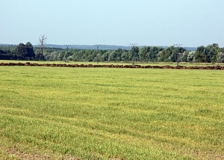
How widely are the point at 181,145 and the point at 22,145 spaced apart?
3864 millimetres

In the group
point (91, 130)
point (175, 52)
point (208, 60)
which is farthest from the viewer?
point (175, 52)

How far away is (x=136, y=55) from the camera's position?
12169 centimetres

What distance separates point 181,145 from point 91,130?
8.78 feet

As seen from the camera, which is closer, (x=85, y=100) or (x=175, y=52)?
(x=85, y=100)

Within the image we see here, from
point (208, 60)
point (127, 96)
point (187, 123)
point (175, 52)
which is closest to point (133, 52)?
point (175, 52)

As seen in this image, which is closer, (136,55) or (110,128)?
(110,128)

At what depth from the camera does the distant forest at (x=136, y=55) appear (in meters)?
102

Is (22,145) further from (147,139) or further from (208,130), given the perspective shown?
(208,130)

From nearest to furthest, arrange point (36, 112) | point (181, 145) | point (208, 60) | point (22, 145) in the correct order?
point (22, 145) → point (181, 145) → point (36, 112) → point (208, 60)

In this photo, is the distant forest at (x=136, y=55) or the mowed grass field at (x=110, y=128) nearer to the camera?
the mowed grass field at (x=110, y=128)

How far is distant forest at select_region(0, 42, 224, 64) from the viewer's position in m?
102

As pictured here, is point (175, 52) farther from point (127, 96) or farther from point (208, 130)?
point (208, 130)

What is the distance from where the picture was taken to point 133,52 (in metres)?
121

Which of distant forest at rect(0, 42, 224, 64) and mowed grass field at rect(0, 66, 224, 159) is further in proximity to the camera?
distant forest at rect(0, 42, 224, 64)
